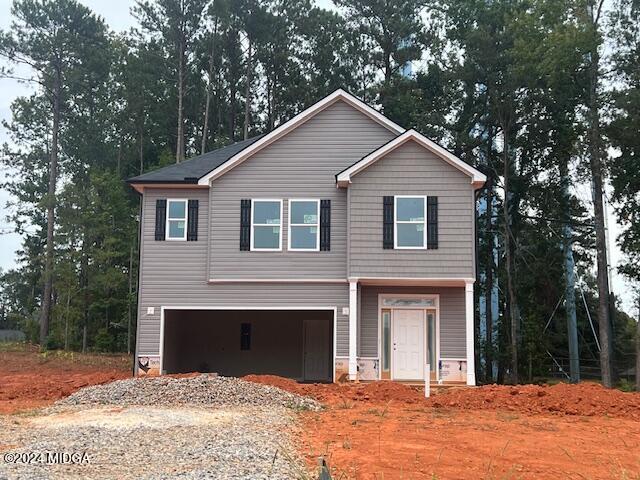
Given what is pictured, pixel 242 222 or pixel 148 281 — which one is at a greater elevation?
pixel 242 222

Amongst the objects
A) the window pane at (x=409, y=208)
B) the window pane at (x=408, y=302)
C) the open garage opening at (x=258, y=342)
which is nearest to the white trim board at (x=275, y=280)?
the window pane at (x=408, y=302)

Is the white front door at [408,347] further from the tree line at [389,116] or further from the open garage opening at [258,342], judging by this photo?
the tree line at [389,116]

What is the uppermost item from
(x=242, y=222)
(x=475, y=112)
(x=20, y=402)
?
(x=475, y=112)

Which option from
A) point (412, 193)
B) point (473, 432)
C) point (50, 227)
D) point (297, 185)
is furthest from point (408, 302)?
point (50, 227)

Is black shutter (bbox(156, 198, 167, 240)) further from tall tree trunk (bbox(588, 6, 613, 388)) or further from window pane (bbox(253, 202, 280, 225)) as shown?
tall tree trunk (bbox(588, 6, 613, 388))

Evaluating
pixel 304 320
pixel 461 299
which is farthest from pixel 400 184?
pixel 304 320

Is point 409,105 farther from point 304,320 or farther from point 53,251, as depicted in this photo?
point 53,251

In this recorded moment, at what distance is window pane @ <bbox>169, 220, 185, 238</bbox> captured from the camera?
2011 cm

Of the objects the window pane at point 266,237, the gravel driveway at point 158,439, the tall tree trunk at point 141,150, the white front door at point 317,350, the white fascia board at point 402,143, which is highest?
the tall tree trunk at point 141,150

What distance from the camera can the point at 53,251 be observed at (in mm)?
34656

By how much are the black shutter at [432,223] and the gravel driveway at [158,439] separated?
6614 millimetres

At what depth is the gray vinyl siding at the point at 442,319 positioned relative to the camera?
63.6ft

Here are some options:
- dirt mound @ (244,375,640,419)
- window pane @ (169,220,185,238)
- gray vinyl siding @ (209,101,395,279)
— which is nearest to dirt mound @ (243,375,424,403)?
dirt mound @ (244,375,640,419)

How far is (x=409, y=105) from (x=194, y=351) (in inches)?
627
